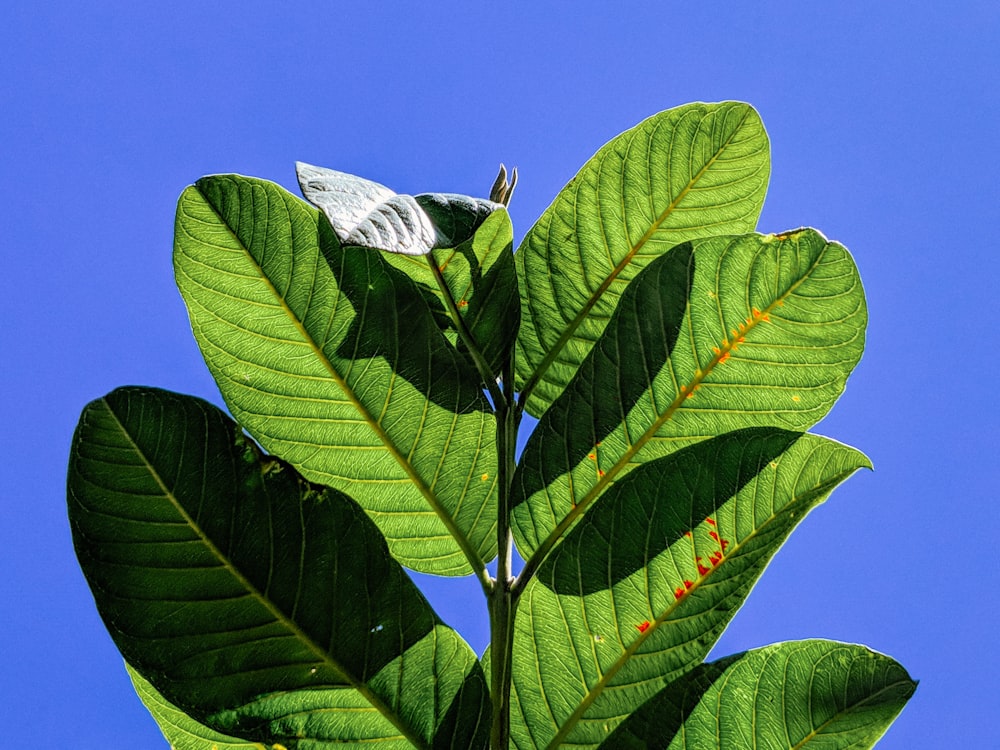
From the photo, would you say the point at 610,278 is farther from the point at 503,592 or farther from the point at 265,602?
the point at 265,602

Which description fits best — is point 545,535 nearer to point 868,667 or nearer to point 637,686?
point 637,686

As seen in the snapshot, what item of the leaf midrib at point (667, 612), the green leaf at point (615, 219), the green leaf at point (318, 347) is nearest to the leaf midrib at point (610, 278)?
the green leaf at point (615, 219)

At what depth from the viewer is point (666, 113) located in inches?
35.6

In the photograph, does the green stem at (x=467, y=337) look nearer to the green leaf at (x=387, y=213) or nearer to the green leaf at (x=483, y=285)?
the green leaf at (x=483, y=285)

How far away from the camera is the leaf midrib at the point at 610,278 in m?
0.90

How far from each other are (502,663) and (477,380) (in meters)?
0.26

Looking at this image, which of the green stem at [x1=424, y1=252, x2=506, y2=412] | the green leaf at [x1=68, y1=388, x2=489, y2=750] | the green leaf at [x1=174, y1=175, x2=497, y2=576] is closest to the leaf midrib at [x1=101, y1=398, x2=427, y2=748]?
the green leaf at [x1=68, y1=388, x2=489, y2=750]

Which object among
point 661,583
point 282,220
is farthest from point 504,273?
point 661,583

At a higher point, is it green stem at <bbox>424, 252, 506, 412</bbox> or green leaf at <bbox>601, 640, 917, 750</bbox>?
green stem at <bbox>424, 252, 506, 412</bbox>

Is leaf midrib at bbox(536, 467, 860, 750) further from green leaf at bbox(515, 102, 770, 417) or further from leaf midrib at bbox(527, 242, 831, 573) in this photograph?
green leaf at bbox(515, 102, 770, 417)

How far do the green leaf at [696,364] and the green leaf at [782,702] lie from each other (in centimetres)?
18

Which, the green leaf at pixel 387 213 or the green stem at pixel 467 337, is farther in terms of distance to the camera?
the green stem at pixel 467 337

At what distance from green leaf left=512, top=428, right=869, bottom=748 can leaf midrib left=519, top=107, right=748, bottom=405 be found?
19 centimetres

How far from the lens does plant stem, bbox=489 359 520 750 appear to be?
2.48ft
